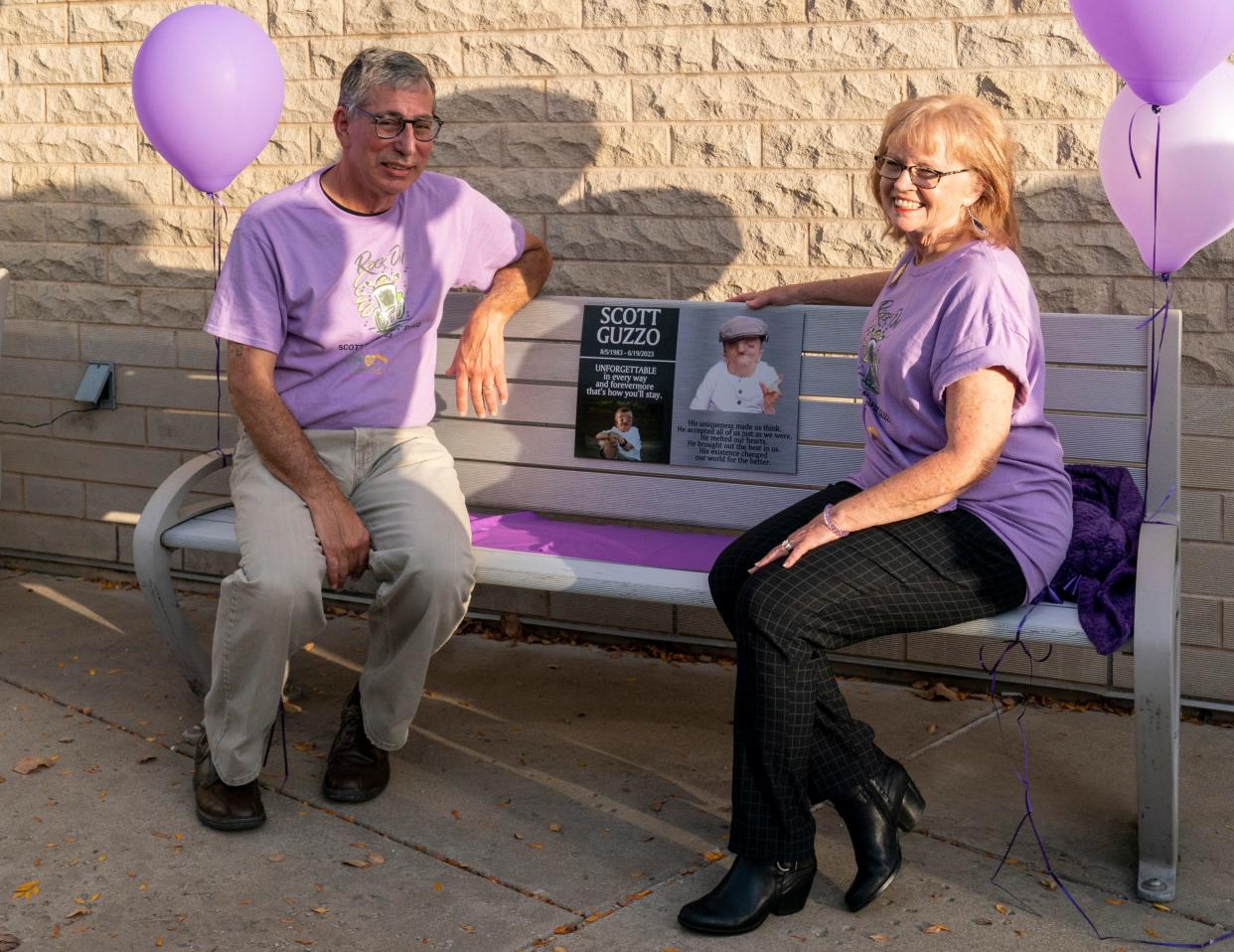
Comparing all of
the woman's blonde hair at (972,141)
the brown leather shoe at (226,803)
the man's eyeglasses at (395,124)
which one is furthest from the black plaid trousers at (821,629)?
the man's eyeglasses at (395,124)

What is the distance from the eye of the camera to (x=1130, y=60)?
307 cm

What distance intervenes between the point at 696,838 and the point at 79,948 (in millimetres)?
1315

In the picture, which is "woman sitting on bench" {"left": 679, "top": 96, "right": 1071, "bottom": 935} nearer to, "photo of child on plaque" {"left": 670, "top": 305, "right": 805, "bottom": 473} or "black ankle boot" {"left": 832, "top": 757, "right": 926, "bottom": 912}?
"black ankle boot" {"left": 832, "top": 757, "right": 926, "bottom": 912}

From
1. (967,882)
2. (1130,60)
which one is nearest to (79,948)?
(967,882)

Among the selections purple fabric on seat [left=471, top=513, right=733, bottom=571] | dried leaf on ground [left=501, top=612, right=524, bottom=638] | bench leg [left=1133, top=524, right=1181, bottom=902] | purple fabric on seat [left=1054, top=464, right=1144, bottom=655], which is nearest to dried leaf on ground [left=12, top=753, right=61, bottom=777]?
purple fabric on seat [left=471, top=513, right=733, bottom=571]

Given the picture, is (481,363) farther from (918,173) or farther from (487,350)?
(918,173)

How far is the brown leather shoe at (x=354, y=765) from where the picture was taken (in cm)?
367

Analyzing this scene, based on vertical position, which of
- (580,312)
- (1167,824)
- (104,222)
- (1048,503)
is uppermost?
(104,222)

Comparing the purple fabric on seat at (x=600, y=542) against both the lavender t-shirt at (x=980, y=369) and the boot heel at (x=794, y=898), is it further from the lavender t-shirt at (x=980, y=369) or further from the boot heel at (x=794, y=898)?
the boot heel at (x=794, y=898)

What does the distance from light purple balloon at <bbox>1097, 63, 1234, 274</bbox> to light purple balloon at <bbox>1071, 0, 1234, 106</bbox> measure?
3.8 inches

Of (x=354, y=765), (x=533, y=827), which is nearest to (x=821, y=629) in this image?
(x=533, y=827)

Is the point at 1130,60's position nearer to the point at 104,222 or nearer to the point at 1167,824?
the point at 1167,824

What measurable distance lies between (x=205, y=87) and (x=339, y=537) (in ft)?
4.28

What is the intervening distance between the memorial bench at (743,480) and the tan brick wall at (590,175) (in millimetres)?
493
